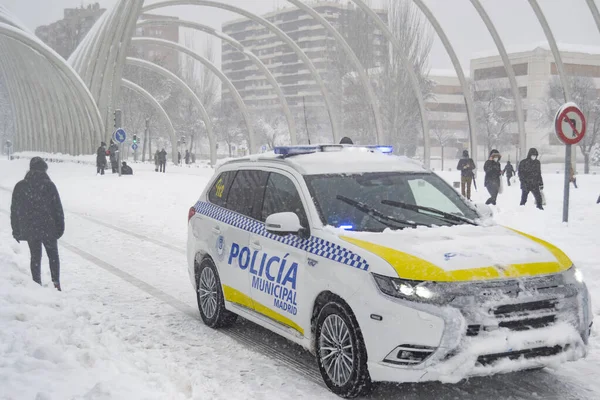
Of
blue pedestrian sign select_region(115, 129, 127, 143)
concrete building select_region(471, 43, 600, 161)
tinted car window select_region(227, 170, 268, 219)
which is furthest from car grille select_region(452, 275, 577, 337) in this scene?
concrete building select_region(471, 43, 600, 161)

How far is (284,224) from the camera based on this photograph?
5641 millimetres

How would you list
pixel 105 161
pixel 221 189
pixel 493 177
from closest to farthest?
pixel 221 189 → pixel 493 177 → pixel 105 161

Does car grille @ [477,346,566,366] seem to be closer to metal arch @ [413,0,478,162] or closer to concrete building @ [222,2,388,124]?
metal arch @ [413,0,478,162]

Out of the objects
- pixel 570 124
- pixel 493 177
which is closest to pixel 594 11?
pixel 493 177

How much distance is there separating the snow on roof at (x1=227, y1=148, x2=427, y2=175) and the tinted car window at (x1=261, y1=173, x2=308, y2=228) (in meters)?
0.17

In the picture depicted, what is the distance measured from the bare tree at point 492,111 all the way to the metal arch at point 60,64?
40124 mm

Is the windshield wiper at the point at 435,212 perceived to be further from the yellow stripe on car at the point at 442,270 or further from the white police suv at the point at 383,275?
the yellow stripe on car at the point at 442,270

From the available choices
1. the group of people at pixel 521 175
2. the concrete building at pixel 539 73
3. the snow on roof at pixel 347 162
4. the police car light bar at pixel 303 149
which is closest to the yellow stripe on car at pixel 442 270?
the snow on roof at pixel 347 162

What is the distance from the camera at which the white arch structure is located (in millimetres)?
37625

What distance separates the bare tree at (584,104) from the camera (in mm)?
61188

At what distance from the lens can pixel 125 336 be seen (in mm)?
6734

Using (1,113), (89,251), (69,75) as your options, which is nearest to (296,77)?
(1,113)

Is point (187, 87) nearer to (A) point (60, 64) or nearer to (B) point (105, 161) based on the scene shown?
(A) point (60, 64)

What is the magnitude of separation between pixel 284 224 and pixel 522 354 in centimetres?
197
